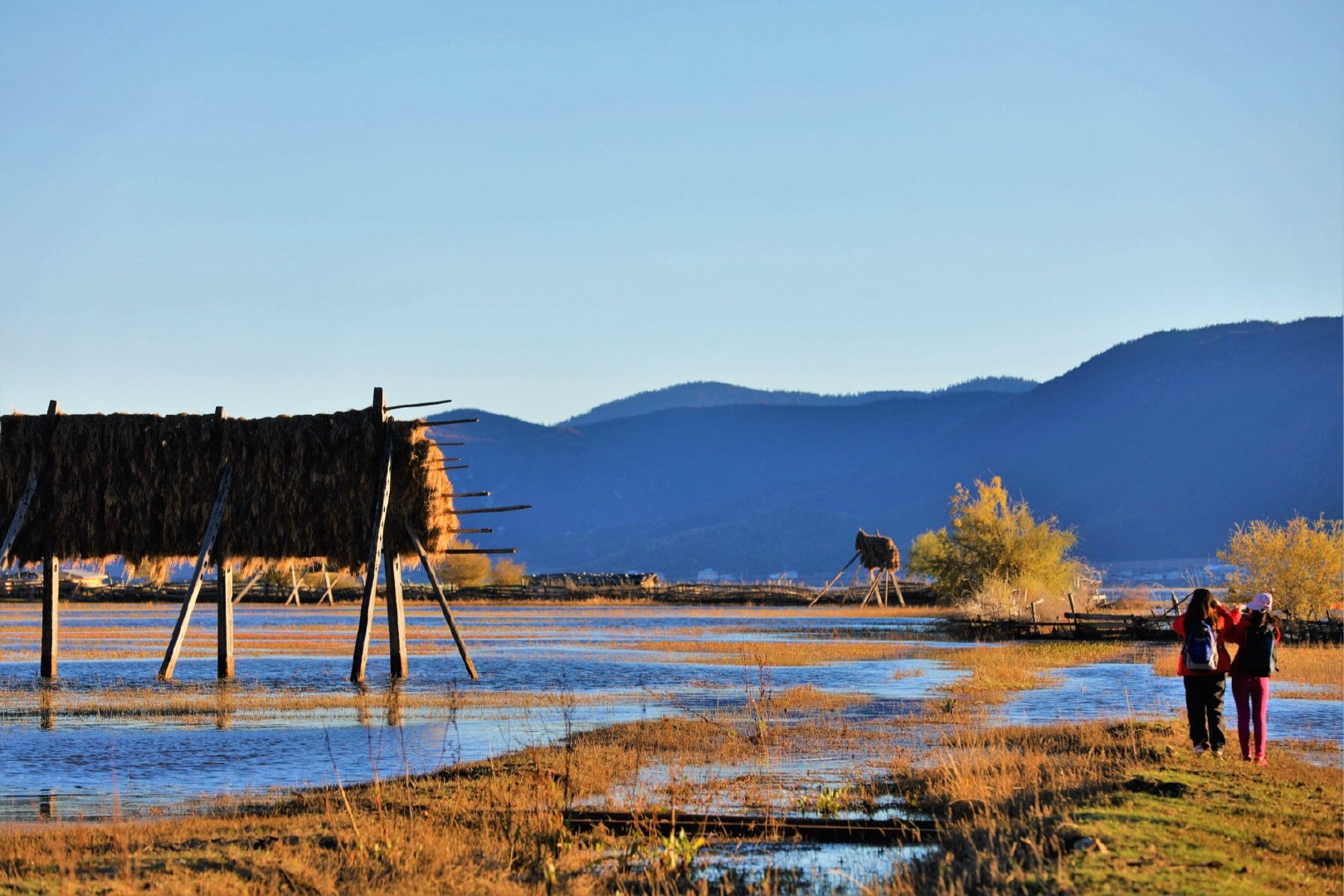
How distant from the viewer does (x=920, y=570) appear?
83000 mm

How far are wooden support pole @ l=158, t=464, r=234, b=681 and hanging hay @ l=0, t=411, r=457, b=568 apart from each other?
25cm

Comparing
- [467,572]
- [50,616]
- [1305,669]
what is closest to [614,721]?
[50,616]

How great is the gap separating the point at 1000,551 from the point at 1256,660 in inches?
1911

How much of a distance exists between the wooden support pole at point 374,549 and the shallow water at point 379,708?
54 cm

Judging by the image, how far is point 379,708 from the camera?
76.4 ft

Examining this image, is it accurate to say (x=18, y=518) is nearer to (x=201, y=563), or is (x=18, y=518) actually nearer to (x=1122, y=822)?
(x=201, y=563)

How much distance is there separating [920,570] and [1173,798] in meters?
71.0

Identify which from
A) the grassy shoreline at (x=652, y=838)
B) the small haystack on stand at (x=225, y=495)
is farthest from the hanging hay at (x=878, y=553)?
the grassy shoreline at (x=652, y=838)

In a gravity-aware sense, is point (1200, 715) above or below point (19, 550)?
below

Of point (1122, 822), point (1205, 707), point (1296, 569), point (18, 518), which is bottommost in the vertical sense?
point (1122, 822)

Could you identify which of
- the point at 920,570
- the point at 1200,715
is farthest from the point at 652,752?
the point at 920,570

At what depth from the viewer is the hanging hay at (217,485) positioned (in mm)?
28562

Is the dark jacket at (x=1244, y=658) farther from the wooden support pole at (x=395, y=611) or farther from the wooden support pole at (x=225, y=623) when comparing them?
the wooden support pole at (x=225, y=623)

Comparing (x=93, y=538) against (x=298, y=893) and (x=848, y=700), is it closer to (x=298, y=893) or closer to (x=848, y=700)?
(x=848, y=700)
